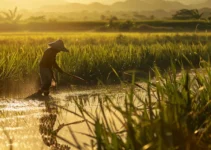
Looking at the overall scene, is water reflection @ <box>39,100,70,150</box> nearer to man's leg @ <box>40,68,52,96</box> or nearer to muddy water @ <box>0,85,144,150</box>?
muddy water @ <box>0,85,144,150</box>

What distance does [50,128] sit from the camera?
6.61 metres

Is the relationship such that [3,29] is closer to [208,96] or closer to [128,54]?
[128,54]

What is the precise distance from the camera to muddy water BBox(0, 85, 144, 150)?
576 centimetres

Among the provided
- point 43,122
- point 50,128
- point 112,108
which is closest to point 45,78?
point 112,108

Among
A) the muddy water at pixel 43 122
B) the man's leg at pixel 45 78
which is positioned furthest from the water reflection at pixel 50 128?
the man's leg at pixel 45 78

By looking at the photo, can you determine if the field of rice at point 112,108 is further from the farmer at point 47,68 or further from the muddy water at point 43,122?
the farmer at point 47,68

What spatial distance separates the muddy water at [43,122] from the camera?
5.76m

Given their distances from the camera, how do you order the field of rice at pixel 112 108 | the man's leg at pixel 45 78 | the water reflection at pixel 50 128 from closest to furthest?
the field of rice at pixel 112 108 < the water reflection at pixel 50 128 < the man's leg at pixel 45 78

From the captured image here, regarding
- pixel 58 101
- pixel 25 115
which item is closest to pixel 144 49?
pixel 58 101

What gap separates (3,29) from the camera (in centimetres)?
5419

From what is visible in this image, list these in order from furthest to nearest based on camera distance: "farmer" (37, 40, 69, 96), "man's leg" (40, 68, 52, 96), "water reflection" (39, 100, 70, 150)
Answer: "man's leg" (40, 68, 52, 96), "farmer" (37, 40, 69, 96), "water reflection" (39, 100, 70, 150)

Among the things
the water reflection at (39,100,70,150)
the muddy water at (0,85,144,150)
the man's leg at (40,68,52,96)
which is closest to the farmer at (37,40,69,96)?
the man's leg at (40,68,52,96)

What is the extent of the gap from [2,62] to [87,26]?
49509 millimetres

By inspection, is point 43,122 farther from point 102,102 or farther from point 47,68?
point 47,68
